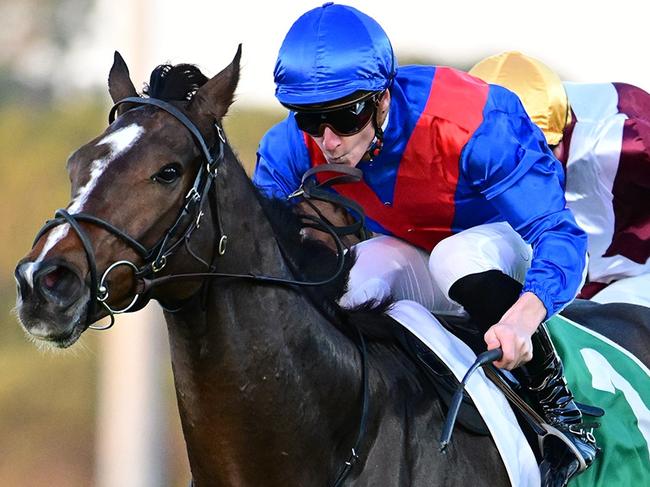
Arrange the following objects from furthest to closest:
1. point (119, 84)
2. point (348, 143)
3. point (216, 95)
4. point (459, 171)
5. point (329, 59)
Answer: point (459, 171) → point (348, 143) → point (329, 59) → point (119, 84) → point (216, 95)

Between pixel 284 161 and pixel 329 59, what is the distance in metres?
0.57

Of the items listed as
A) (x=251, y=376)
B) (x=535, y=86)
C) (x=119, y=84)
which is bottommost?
(x=535, y=86)

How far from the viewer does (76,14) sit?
41.8 feet

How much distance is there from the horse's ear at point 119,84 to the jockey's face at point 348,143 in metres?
0.52

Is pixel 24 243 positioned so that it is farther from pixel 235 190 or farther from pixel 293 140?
pixel 235 190

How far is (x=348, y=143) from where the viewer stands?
3150 millimetres

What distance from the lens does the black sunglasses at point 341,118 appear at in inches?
121

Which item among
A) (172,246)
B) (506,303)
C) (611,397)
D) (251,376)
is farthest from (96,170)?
(611,397)

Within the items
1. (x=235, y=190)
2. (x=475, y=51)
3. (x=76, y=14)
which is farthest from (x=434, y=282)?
(x=475, y=51)

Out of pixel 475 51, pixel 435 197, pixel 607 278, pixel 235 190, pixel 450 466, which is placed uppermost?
pixel 235 190

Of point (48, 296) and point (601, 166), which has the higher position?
point (48, 296)

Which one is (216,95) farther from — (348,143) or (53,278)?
(53,278)

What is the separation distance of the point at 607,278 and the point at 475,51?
1140 cm

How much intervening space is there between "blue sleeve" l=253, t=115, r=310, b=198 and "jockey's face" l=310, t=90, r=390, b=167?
11.6 inches
